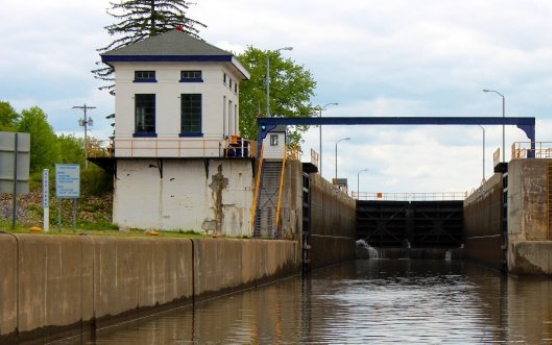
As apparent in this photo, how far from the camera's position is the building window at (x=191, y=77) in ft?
154

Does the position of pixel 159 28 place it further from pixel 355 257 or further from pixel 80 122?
pixel 80 122

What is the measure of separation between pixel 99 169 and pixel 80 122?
2105 inches

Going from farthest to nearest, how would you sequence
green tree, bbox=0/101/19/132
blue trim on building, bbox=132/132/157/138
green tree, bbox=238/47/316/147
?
green tree, bbox=0/101/19/132 → green tree, bbox=238/47/316/147 → blue trim on building, bbox=132/132/157/138

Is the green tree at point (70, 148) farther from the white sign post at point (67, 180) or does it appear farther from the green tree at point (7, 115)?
the white sign post at point (67, 180)

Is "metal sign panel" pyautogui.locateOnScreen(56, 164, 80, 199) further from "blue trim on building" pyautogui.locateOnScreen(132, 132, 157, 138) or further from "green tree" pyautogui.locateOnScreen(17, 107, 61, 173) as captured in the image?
"green tree" pyautogui.locateOnScreen(17, 107, 61, 173)

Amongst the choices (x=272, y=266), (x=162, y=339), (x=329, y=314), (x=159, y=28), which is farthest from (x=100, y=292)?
(x=159, y=28)

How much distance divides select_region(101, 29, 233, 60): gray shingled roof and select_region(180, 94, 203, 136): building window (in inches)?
84.0

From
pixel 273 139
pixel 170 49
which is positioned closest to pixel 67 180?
pixel 170 49

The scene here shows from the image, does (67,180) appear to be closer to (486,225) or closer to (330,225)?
(486,225)

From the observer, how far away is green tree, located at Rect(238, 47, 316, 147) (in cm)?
7981

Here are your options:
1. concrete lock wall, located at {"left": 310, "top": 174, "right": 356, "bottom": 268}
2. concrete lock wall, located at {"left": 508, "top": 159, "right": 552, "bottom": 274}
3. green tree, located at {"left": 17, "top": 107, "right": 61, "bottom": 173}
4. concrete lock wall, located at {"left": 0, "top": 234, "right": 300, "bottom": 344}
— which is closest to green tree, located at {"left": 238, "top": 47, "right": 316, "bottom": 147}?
concrete lock wall, located at {"left": 310, "top": 174, "right": 356, "bottom": 268}

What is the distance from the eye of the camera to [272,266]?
37.4 m

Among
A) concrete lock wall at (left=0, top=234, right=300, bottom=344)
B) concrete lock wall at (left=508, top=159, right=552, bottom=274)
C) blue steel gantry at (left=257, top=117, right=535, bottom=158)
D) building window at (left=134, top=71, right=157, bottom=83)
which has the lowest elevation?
concrete lock wall at (left=0, top=234, right=300, bottom=344)

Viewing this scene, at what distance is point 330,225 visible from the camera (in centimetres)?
6244
